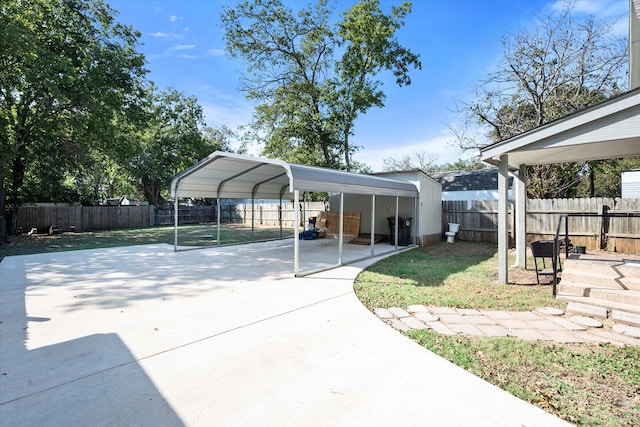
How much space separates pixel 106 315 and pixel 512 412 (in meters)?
4.63

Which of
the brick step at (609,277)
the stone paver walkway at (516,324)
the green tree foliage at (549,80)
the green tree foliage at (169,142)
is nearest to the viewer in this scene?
the stone paver walkway at (516,324)

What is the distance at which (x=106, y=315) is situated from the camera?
4051mm

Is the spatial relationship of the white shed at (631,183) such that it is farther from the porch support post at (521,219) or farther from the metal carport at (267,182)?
the metal carport at (267,182)

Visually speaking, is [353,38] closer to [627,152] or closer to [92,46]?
[92,46]

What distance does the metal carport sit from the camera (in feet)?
20.9

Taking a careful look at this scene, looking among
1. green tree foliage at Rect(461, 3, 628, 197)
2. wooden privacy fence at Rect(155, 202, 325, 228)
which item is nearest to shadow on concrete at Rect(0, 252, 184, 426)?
green tree foliage at Rect(461, 3, 628, 197)

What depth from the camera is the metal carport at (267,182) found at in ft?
20.9

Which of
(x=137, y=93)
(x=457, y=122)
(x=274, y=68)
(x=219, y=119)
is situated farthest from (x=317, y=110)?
(x=219, y=119)

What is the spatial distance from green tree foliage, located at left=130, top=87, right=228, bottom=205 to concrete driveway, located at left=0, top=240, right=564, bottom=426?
1959 centimetres

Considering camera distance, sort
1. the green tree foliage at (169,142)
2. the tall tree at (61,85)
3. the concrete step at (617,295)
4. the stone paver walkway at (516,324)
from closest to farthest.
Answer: the stone paver walkway at (516,324) → the concrete step at (617,295) → the tall tree at (61,85) → the green tree foliage at (169,142)

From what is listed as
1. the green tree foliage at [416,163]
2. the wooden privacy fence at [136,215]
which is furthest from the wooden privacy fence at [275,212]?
the green tree foliage at [416,163]

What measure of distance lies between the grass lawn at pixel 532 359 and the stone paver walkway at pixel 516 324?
186 millimetres

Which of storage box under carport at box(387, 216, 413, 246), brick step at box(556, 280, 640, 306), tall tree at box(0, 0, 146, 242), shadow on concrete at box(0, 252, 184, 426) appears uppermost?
tall tree at box(0, 0, 146, 242)

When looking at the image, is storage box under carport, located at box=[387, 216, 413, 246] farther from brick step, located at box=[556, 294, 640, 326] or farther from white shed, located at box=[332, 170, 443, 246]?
brick step, located at box=[556, 294, 640, 326]
